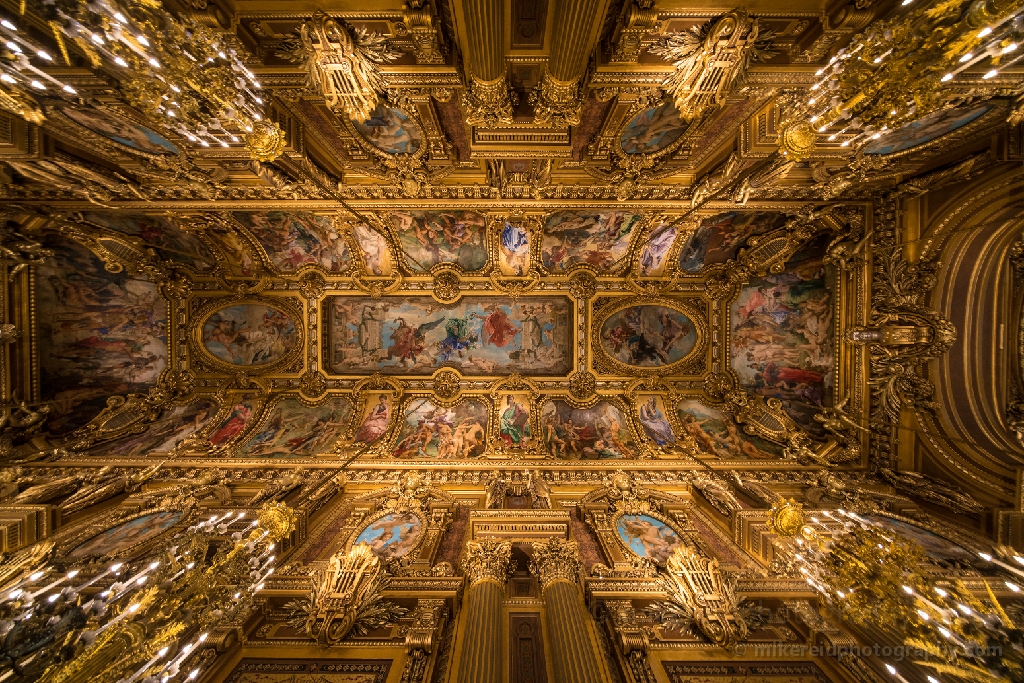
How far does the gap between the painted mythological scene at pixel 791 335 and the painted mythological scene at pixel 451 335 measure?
4549 millimetres

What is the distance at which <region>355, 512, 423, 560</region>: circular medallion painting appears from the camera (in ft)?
22.1

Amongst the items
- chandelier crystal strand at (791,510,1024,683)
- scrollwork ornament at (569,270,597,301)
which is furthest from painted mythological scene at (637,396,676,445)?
chandelier crystal strand at (791,510,1024,683)

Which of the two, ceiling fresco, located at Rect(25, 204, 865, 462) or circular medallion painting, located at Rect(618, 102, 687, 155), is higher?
circular medallion painting, located at Rect(618, 102, 687, 155)

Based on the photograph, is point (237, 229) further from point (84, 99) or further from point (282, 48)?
point (282, 48)

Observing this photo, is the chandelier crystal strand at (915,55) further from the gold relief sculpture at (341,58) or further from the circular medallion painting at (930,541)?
the circular medallion painting at (930,541)

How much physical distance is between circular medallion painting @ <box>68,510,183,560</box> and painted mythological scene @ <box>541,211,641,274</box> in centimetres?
923

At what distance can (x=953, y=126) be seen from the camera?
234 inches

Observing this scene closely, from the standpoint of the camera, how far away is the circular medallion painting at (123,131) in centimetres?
569

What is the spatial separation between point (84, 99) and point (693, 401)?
1285cm

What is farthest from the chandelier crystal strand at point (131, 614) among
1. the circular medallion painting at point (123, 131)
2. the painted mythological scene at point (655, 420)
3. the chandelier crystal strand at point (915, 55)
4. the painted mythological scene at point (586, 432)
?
the chandelier crystal strand at point (915, 55)

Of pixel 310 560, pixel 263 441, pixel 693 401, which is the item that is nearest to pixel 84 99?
pixel 263 441

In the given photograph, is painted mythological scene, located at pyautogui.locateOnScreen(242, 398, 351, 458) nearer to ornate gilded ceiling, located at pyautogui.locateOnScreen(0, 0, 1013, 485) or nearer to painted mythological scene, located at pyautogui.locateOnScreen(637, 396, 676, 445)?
ornate gilded ceiling, located at pyautogui.locateOnScreen(0, 0, 1013, 485)

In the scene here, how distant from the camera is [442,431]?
9.52m

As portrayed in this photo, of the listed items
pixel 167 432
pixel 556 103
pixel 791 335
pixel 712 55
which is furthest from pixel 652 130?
pixel 167 432
